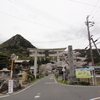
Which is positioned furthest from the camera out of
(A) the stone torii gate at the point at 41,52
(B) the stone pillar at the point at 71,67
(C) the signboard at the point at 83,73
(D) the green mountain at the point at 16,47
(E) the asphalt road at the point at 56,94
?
(D) the green mountain at the point at 16,47

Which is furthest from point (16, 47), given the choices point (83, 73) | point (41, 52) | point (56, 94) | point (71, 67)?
point (56, 94)

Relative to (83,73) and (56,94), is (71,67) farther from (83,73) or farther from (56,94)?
(56,94)

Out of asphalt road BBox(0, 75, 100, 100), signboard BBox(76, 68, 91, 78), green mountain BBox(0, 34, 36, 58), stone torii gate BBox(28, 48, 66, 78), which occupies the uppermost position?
green mountain BBox(0, 34, 36, 58)

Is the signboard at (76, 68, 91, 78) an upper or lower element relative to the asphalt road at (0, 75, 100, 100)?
upper

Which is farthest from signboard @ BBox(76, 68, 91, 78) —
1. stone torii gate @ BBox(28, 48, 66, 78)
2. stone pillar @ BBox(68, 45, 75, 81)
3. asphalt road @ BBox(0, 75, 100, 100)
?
stone torii gate @ BBox(28, 48, 66, 78)

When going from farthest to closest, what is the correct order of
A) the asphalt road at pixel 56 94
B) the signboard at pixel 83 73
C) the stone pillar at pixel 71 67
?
the stone pillar at pixel 71 67
the signboard at pixel 83 73
the asphalt road at pixel 56 94

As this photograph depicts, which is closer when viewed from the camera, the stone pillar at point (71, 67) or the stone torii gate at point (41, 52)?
the stone pillar at point (71, 67)

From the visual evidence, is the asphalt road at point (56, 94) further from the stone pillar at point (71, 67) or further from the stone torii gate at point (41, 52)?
the stone torii gate at point (41, 52)

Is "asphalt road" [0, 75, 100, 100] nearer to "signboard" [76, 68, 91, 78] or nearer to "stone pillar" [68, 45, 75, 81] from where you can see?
"signboard" [76, 68, 91, 78]

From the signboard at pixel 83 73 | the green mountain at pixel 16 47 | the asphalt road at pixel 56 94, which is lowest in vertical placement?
the asphalt road at pixel 56 94

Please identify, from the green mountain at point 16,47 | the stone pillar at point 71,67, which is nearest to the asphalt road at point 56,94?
the stone pillar at point 71,67

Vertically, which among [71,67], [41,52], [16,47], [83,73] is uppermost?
[16,47]

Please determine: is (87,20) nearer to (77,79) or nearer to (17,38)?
(77,79)

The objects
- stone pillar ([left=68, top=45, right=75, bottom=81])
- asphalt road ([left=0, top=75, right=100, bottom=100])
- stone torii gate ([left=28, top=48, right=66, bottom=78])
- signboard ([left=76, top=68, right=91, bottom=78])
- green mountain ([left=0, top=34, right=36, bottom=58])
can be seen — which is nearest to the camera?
asphalt road ([left=0, top=75, right=100, bottom=100])
